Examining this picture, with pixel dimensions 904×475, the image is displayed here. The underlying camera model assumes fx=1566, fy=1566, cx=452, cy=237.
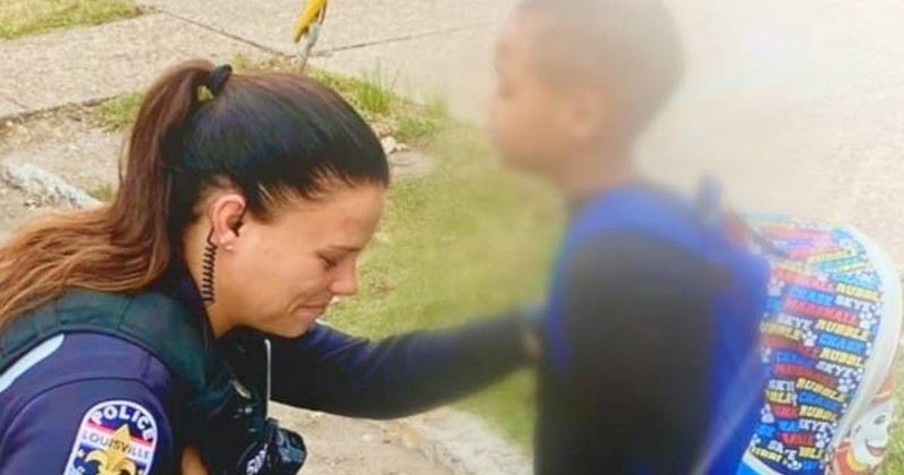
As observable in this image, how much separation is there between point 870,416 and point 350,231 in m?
0.60

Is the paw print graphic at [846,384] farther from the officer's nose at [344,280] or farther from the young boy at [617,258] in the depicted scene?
the officer's nose at [344,280]

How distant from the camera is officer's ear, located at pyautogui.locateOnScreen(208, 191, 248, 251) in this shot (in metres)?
1.72

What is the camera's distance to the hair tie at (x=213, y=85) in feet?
5.90

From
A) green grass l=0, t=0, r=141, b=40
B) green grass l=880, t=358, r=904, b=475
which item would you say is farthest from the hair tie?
green grass l=0, t=0, r=141, b=40

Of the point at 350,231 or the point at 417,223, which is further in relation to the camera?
the point at 417,223

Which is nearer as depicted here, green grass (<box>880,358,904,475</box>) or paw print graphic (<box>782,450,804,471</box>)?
paw print graphic (<box>782,450,804,471</box>)

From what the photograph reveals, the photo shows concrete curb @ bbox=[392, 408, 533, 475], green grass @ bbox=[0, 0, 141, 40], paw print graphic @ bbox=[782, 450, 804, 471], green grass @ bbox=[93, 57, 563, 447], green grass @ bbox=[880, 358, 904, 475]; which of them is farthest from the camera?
green grass @ bbox=[0, 0, 141, 40]

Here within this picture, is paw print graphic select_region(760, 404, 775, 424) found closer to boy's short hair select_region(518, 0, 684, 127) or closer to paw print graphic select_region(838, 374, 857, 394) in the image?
paw print graphic select_region(838, 374, 857, 394)

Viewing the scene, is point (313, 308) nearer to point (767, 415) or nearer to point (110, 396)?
point (110, 396)

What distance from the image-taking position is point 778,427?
59.6 inches

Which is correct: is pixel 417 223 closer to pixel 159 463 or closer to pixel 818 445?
pixel 159 463

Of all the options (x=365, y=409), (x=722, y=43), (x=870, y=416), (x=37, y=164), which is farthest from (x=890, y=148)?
(x=37, y=164)

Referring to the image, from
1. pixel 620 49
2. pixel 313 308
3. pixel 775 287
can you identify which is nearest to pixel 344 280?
pixel 313 308

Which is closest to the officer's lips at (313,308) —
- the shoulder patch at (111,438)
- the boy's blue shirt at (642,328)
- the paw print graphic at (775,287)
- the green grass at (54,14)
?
the shoulder patch at (111,438)
